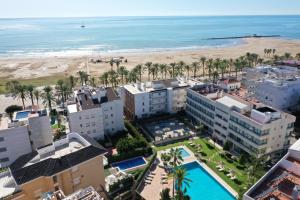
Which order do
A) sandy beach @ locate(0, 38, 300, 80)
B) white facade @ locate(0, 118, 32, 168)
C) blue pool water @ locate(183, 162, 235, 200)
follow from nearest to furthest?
1. blue pool water @ locate(183, 162, 235, 200)
2. white facade @ locate(0, 118, 32, 168)
3. sandy beach @ locate(0, 38, 300, 80)

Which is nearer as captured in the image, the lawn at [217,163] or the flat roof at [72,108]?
the lawn at [217,163]

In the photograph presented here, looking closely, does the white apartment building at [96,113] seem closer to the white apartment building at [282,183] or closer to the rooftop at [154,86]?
the rooftop at [154,86]

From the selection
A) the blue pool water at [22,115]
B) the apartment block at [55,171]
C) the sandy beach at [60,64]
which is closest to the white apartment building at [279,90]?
the apartment block at [55,171]

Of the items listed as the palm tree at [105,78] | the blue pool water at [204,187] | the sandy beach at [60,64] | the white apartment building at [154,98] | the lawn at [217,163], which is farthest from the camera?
the sandy beach at [60,64]

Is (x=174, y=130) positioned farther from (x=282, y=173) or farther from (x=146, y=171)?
(x=282, y=173)

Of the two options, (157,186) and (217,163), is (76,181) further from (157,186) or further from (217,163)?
(217,163)

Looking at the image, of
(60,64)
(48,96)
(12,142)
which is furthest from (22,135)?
(60,64)

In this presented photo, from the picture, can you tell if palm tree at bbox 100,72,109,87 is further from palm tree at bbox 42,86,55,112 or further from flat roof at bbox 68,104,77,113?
flat roof at bbox 68,104,77,113

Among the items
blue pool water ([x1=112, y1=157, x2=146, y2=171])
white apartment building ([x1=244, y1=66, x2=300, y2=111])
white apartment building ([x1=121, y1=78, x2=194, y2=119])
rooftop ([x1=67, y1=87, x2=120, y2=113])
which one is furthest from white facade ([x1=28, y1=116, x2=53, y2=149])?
white apartment building ([x1=244, y1=66, x2=300, y2=111])
